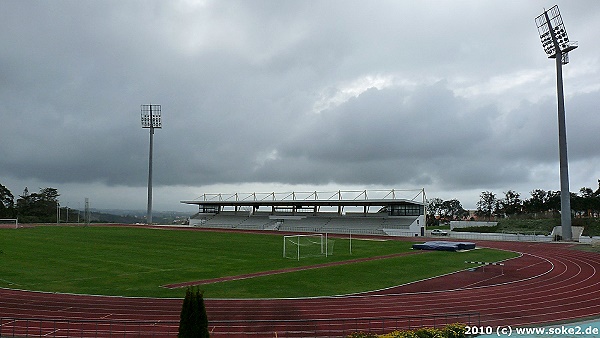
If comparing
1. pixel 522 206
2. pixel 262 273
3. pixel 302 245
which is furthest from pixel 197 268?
pixel 522 206

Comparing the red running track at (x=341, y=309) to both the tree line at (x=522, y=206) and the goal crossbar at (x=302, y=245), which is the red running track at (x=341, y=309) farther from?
the tree line at (x=522, y=206)

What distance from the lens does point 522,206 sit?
4648 inches

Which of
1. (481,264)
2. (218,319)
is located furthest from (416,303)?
(481,264)

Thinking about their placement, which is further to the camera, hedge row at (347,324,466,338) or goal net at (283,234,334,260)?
goal net at (283,234,334,260)

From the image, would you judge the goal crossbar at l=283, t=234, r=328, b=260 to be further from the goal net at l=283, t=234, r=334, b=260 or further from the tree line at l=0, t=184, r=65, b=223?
the tree line at l=0, t=184, r=65, b=223

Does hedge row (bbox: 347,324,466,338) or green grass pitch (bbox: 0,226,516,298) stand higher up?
hedge row (bbox: 347,324,466,338)

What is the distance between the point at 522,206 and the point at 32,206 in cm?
13274

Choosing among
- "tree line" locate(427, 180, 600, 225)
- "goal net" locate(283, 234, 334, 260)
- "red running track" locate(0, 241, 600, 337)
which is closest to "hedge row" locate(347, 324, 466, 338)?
"red running track" locate(0, 241, 600, 337)

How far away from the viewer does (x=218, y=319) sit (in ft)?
62.7

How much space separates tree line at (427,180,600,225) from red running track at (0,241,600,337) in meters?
76.1

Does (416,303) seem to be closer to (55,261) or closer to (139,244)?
(55,261)

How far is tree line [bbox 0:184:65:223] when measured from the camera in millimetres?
119812

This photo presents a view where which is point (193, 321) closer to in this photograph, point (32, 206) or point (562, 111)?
point (562, 111)

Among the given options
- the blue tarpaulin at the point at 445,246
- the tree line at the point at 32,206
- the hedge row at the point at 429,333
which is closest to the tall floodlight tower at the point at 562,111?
the blue tarpaulin at the point at 445,246
